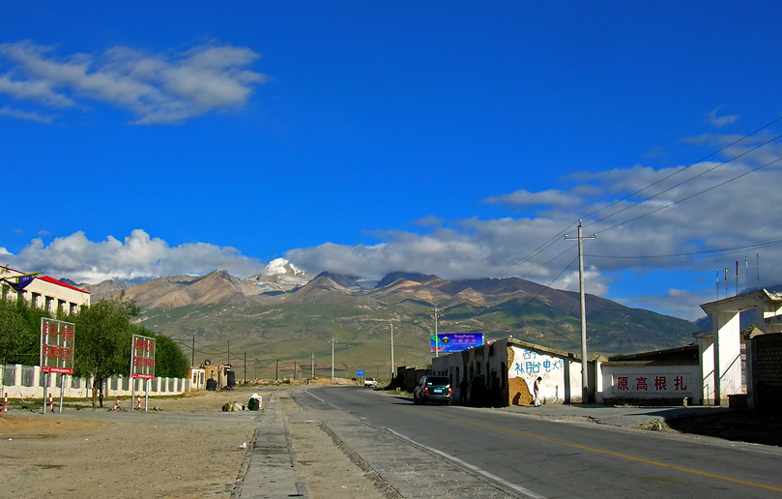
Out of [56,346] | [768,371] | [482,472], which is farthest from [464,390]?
[482,472]

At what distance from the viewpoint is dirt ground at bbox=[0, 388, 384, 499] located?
12.6 metres

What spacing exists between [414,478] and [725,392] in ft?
86.9

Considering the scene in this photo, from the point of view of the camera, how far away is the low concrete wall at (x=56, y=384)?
1922 inches

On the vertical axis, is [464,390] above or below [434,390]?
below

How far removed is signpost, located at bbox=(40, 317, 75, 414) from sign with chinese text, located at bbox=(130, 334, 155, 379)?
4.96 meters

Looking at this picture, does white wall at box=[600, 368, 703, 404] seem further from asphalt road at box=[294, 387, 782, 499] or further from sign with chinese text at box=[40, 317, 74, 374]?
sign with chinese text at box=[40, 317, 74, 374]

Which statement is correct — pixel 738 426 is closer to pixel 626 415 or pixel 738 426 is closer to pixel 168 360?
pixel 626 415

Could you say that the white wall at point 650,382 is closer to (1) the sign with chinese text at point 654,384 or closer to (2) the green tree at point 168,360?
(1) the sign with chinese text at point 654,384

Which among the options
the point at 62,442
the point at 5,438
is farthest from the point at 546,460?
the point at 5,438

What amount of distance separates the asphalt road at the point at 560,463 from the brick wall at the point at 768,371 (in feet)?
16.5

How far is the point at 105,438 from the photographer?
75.3 feet

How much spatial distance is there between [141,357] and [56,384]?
750 inches

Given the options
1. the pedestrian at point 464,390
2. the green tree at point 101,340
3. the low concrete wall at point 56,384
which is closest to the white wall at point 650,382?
the pedestrian at point 464,390

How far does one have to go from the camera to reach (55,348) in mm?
32000
